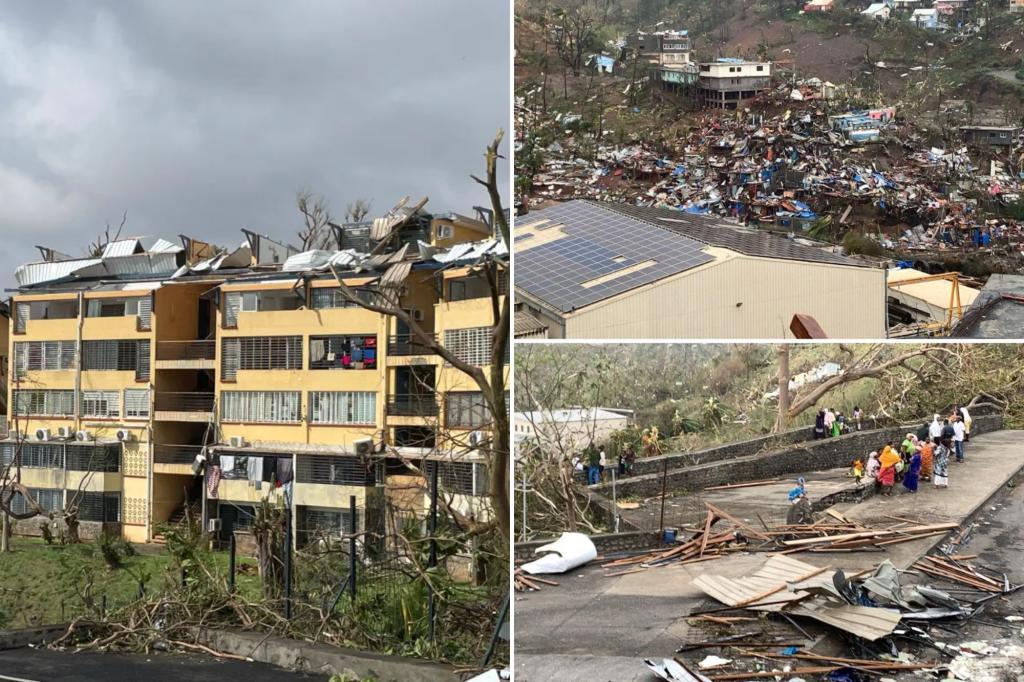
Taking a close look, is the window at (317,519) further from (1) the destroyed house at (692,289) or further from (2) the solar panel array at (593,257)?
Answer: (1) the destroyed house at (692,289)

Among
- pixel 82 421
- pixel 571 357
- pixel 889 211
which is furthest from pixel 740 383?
pixel 82 421

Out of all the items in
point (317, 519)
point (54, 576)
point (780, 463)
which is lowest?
point (54, 576)

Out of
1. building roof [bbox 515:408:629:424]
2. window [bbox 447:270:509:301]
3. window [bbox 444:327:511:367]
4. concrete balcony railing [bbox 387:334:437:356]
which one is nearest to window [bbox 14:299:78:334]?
concrete balcony railing [bbox 387:334:437:356]

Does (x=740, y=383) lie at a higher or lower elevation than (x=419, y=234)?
lower

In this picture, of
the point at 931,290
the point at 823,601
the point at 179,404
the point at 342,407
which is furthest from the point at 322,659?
the point at 179,404

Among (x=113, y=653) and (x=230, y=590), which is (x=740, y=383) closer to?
(x=230, y=590)

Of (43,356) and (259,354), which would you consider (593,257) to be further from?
(43,356)

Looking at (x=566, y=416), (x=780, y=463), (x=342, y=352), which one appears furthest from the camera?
(x=342, y=352)

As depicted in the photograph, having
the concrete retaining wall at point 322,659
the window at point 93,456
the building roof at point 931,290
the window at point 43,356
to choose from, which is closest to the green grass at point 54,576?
the window at point 93,456
